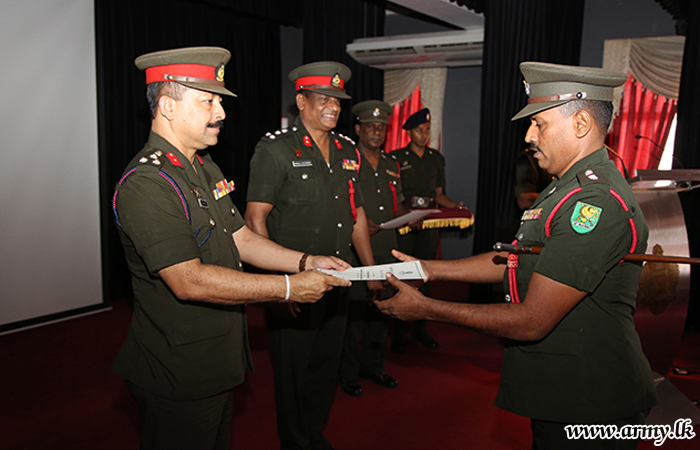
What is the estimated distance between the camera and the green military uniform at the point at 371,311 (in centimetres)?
332

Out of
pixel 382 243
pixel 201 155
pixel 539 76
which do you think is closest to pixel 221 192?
pixel 201 155

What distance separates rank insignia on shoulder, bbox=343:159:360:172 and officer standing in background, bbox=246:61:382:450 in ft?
0.30

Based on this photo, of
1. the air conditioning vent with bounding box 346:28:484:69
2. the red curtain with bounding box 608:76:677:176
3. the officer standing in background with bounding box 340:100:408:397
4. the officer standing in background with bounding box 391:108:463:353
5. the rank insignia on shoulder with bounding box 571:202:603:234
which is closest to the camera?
the rank insignia on shoulder with bounding box 571:202:603:234

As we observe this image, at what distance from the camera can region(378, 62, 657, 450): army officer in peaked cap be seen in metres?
1.28

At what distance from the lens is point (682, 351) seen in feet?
14.0

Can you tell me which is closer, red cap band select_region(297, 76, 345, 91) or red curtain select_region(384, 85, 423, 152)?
red cap band select_region(297, 76, 345, 91)

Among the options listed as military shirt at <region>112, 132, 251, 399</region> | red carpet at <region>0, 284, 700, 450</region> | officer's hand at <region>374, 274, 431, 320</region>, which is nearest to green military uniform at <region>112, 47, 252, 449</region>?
military shirt at <region>112, 132, 251, 399</region>

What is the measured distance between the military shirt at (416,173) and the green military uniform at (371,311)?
0.82 m

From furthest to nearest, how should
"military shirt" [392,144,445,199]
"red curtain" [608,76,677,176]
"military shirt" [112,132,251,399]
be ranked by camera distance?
"red curtain" [608,76,677,176]
"military shirt" [392,144,445,199]
"military shirt" [112,132,251,399]

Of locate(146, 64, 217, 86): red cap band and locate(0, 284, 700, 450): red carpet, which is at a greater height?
locate(146, 64, 217, 86): red cap band

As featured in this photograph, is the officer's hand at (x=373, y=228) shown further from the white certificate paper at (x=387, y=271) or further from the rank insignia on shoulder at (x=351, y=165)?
the white certificate paper at (x=387, y=271)

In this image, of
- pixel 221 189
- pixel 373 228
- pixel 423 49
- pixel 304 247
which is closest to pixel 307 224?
pixel 304 247

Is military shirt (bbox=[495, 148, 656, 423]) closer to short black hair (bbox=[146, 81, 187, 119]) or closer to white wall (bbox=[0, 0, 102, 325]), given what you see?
short black hair (bbox=[146, 81, 187, 119])

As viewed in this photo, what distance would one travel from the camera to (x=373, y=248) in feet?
11.5
